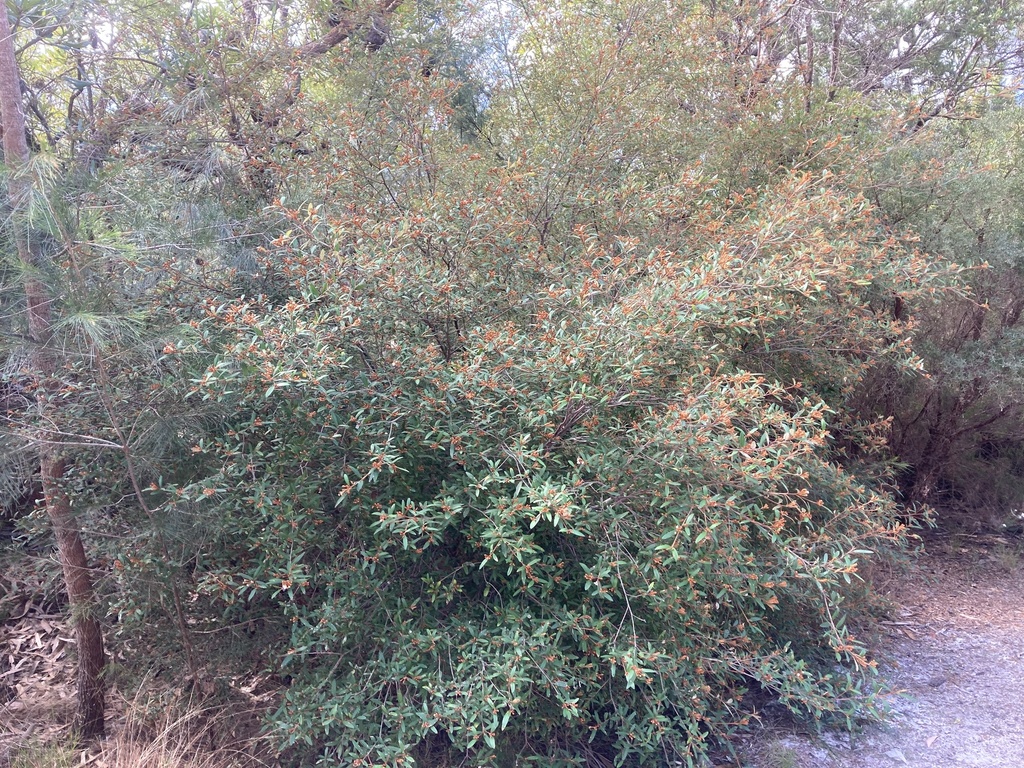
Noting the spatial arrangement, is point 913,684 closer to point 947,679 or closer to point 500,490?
point 947,679

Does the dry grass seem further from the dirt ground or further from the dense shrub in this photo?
the dirt ground

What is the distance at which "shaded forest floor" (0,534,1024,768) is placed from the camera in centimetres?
376

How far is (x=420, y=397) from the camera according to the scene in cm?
321

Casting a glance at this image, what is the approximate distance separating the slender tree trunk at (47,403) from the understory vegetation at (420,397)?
18 millimetres

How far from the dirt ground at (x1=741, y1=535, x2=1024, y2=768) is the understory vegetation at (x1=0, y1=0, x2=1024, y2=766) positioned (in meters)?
0.24

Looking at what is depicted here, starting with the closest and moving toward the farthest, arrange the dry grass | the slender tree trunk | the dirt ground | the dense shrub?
the dense shrub, the slender tree trunk, the dry grass, the dirt ground

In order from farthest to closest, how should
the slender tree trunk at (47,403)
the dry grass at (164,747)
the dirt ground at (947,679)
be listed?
the dirt ground at (947,679) < the dry grass at (164,747) < the slender tree trunk at (47,403)

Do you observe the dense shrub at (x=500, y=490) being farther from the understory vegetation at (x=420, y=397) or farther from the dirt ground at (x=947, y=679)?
the dirt ground at (x=947, y=679)

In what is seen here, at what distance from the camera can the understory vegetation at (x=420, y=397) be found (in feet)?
10.2

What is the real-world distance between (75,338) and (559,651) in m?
2.38

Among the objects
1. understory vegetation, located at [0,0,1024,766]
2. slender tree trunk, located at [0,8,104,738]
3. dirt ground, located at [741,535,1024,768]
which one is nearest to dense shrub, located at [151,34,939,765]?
understory vegetation, located at [0,0,1024,766]

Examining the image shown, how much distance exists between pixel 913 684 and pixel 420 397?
3.55m

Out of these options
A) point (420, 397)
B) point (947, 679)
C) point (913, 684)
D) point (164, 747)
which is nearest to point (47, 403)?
point (164, 747)

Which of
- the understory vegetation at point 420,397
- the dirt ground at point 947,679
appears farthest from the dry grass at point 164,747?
the dirt ground at point 947,679
